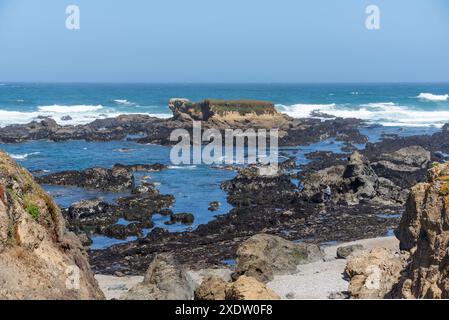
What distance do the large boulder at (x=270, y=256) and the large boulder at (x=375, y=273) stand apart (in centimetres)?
222

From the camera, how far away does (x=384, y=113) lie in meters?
87.6

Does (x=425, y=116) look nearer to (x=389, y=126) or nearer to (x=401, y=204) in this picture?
(x=389, y=126)

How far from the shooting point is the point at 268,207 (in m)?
25.9

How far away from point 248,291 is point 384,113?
83.3 meters

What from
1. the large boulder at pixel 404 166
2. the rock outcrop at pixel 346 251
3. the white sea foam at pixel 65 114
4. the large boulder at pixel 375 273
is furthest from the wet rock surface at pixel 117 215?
the white sea foam at pixel 65 114

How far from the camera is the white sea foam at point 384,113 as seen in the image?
7406 cm

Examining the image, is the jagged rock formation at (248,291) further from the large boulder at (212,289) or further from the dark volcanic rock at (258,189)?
the dark volcanic rock at (258,189)

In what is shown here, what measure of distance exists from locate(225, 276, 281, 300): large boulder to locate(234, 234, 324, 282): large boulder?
236 inches

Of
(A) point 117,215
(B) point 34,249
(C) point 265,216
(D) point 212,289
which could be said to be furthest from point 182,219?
(B) point 34,249

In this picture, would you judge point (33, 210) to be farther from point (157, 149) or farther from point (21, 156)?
point (157, 149)

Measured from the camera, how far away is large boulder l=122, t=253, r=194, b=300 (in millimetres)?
11945

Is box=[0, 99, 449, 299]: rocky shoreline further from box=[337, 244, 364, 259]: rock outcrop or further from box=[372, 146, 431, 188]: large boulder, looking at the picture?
box=[337, 244, 364, 259]: rock outcrop

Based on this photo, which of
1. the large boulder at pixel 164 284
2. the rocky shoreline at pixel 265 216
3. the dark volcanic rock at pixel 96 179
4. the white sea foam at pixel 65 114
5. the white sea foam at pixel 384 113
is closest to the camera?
the large boulder at pixel 164 284

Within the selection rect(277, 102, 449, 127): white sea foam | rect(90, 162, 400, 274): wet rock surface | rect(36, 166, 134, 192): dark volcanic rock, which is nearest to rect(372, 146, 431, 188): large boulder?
rect(90, 162, 400, 274): wet rock surface
